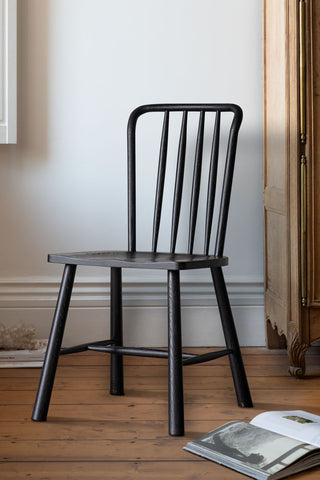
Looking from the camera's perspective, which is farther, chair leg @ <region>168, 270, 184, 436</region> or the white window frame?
the white window frame

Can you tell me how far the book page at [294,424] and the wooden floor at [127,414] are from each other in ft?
0.29

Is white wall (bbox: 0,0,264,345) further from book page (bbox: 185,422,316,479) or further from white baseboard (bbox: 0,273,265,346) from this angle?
book page (bbox: 185,422,316,479)

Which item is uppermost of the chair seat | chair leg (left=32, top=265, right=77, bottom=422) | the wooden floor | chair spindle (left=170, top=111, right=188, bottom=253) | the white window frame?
the white window frame

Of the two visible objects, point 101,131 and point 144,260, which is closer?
point 144,260

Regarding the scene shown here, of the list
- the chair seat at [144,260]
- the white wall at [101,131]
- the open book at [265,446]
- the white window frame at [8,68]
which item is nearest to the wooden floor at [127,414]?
the open book at [265,446]

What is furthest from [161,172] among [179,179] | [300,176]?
[300,176]

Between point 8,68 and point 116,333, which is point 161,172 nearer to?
point 116,333

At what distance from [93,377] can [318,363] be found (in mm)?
758

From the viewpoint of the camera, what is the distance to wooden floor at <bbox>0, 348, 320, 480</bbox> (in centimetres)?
131

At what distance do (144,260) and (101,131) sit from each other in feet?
3.03

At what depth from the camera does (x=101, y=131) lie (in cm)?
236

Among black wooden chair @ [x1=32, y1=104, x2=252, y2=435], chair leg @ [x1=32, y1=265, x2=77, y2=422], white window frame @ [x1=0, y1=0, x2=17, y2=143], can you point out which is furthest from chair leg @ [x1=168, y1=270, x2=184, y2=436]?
white window frame @ [x1=0, y1=0, x2=17, y2=143]

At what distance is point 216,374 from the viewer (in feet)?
6.70

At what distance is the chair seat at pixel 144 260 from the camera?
1507 mm
